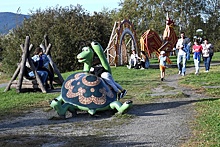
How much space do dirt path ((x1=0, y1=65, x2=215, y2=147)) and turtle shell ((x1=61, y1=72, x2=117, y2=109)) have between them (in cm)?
34

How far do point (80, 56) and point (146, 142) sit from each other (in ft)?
12.0

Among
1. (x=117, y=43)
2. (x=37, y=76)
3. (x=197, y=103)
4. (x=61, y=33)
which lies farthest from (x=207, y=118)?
(x=61, y=33)

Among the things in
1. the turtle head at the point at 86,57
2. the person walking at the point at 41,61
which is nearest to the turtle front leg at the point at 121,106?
the turtle head at the point at 86,57

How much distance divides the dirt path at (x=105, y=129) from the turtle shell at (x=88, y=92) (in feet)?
1.11

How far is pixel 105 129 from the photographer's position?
7.95 meters

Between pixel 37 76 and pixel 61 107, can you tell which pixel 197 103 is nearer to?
pixel 61 107

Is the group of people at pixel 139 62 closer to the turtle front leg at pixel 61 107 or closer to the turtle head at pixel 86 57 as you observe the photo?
the turtle head at pixel 86 57

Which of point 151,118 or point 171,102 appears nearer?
point 151,118

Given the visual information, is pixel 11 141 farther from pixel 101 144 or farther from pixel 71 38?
pixel 71 38

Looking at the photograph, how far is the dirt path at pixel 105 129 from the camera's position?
6.95 metres

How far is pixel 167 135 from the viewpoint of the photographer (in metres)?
7.18

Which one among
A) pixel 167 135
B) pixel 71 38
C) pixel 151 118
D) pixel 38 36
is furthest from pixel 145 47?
pixel 167 135

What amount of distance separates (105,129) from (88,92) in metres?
1.48

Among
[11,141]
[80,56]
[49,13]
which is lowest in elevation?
[11,141]
